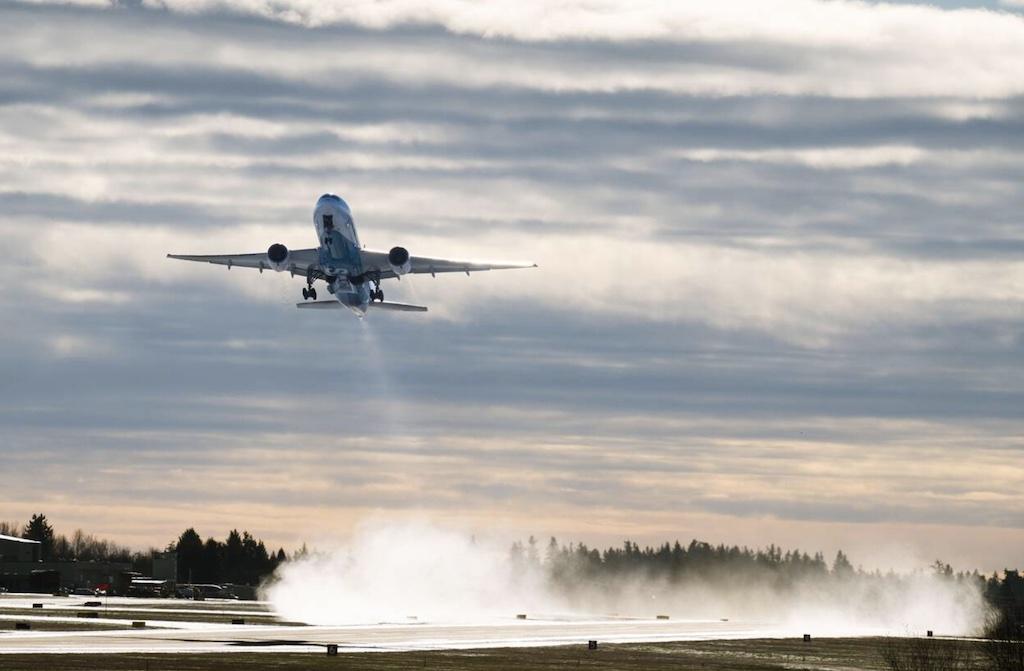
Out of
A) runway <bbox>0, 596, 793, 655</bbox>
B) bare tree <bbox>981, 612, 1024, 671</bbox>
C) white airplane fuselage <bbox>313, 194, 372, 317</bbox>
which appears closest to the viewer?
bare tree <bbox>981, 612, 1024, 671</bbox>

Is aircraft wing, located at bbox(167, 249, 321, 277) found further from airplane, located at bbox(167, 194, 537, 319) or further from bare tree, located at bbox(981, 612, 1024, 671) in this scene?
bare tree, located at bbox(981, 612, 1024, 671)

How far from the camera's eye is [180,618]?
155125 mm

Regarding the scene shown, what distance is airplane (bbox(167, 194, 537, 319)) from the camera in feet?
438

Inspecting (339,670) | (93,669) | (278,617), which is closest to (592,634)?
(278,617)

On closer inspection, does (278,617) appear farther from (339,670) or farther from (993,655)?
(993,655)

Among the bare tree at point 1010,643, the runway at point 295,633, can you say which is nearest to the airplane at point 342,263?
the runway at point 295,633

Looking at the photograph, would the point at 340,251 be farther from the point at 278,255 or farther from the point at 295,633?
the point at 295,633

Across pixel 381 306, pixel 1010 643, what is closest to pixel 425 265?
pixel 381 306

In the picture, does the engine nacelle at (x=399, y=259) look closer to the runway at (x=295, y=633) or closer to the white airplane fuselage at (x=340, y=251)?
the white airplane fuselage at (x=340, y=251)

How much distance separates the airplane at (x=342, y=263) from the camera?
134 m

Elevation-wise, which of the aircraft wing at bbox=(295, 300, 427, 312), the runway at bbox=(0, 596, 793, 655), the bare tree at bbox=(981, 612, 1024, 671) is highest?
the aircraft wing at bbox=(295, 300, 427, 312)

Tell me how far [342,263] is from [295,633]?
28.4m

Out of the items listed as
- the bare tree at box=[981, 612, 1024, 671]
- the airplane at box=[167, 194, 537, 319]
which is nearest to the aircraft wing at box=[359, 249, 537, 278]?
the airplane at box=[167, 194, 537, 319]

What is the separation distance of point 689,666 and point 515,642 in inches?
959
